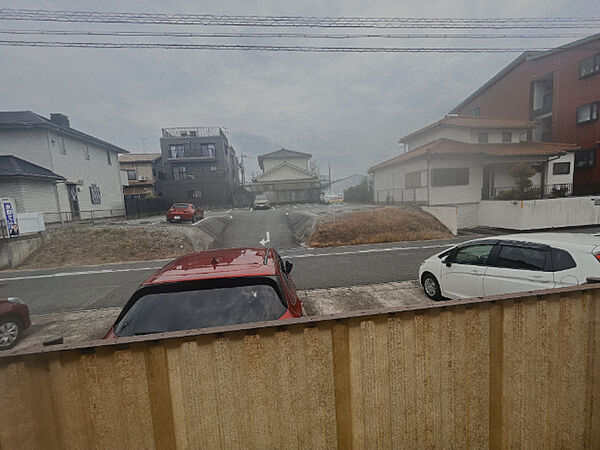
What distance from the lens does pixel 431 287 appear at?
5.94 meters

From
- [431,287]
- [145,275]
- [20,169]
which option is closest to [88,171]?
[20,169]

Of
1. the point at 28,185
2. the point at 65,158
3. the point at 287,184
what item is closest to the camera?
the point at 28,185

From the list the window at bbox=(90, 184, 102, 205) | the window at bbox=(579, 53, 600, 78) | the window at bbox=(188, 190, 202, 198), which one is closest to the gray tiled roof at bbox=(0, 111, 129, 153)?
the window at bbox=(90, 184, 102, 205)

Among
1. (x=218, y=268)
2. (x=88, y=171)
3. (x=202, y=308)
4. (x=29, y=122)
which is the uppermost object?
(x=29, y=122)

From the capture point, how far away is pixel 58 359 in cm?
145

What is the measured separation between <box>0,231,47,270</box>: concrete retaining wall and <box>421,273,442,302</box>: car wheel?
52.5 ft

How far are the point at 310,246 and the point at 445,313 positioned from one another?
1096cm

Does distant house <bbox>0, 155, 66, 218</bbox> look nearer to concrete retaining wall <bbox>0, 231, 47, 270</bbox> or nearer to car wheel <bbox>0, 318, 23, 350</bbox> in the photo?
concrete retaining wall <bbox>0, 231, 47, 270</bbox>

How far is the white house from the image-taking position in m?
18.2

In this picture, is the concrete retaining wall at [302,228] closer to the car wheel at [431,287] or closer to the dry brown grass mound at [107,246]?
the dry brown grass mound at [107,246]

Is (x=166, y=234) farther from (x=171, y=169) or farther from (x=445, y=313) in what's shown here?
(x=171, y=169)

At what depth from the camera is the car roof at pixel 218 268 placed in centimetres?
263

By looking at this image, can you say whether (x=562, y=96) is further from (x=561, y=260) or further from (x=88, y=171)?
(x=88, y=171)

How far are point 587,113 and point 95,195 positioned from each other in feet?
137
